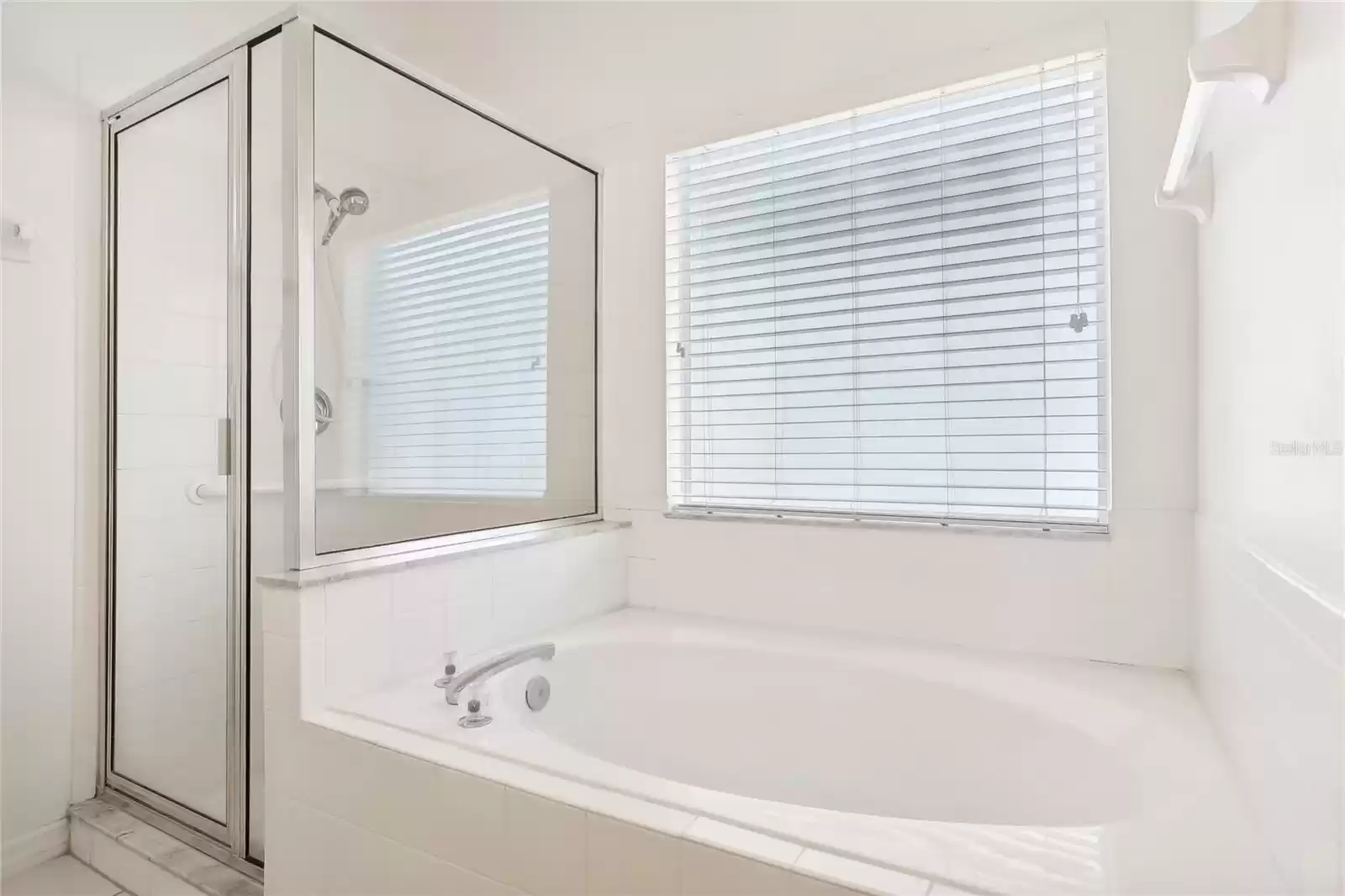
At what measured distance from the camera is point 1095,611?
5.47ft

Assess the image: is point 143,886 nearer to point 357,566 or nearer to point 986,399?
point 357,566

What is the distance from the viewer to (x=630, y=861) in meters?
0.98

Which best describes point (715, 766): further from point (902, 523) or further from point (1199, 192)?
point (1199, 192)

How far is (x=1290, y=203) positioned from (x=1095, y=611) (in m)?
1.05

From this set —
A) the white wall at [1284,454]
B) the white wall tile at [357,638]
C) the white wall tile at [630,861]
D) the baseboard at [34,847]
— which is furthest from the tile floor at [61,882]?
the white wall at [1284,454]

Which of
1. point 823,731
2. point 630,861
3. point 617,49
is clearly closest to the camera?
point 630,861

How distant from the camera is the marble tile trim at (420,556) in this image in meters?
1.43

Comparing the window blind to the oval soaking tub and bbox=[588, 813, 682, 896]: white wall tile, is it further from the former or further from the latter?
bbox=[588, 813, 682, 896]: white wall tile

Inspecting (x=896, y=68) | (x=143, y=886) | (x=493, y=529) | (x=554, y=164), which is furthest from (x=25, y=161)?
(x=896, y=68)

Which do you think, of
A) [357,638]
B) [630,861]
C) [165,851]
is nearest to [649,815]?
[630,861]

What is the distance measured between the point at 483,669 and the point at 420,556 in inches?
13.1

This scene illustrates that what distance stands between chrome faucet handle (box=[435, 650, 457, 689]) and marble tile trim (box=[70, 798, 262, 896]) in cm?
56

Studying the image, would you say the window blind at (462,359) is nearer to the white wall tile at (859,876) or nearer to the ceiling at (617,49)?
the ceiling at (617,49)

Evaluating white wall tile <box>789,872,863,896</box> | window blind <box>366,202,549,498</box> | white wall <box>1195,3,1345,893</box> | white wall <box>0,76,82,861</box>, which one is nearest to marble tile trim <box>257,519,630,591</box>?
window blind <box>366,202,549,498</box>
